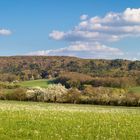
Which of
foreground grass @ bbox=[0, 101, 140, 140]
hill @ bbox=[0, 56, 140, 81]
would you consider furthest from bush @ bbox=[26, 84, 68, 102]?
hill @ bbox=[0, 56, 140, 81]

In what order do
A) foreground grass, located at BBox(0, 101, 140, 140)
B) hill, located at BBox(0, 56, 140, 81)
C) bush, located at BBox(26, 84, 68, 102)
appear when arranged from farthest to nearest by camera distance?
hill, located at BBox(0, 56, 140, 81)
bush, located at BBox(26, 84, 68, 102)
foreground grass, located at BBox(0, 101, 140, 140)

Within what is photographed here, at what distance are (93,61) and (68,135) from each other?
180 metres

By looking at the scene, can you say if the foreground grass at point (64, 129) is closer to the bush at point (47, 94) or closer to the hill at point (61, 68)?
the bush at point (47, 94)

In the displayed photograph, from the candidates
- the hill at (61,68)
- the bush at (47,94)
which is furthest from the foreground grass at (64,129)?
the hill at (61,68)

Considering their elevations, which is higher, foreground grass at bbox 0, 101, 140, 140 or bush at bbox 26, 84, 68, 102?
foreground grass at bbox 0, 101, 140, 140

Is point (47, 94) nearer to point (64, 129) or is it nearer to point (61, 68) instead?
point (64, 129)

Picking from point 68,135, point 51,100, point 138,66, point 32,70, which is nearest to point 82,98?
point 51,100

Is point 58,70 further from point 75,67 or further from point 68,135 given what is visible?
point 68,135

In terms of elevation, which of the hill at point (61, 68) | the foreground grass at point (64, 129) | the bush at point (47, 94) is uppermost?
the hill at point (61, 68)

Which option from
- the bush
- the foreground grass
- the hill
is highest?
the hill

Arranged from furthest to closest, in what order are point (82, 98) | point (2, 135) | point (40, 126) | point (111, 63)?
point (111, 63)
point (82, 98)
point (40, 126)
point (2, 135)

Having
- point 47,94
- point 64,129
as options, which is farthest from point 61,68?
point 64,129

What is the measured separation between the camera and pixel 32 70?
188125 millimetres

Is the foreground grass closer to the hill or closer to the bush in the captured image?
the bush
